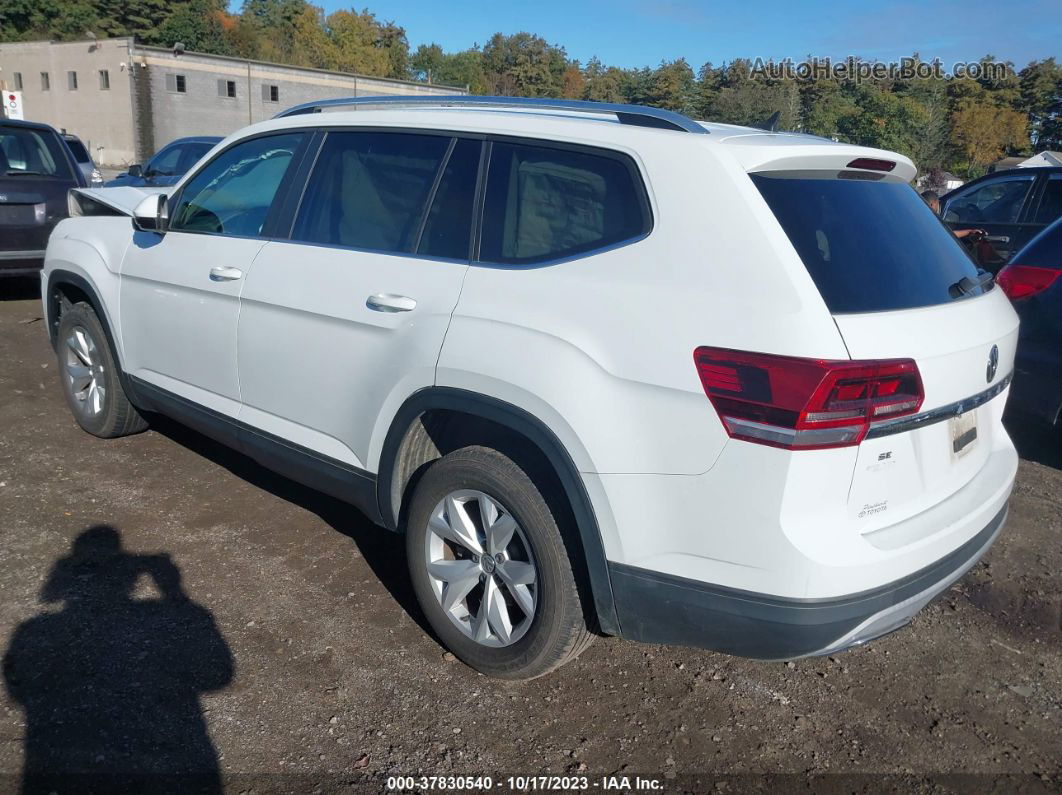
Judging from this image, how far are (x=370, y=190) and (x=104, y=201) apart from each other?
2.33 m

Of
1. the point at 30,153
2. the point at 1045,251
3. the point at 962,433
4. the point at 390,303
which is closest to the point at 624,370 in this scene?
the point at 390,303

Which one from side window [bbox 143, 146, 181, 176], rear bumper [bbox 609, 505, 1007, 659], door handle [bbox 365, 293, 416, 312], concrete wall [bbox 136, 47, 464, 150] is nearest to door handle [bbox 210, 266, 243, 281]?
door handle [bbox 365, 293, 416, 312]

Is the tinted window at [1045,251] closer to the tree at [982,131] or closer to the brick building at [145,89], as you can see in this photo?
the brick building at [145,89]

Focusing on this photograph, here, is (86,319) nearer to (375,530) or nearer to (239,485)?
(239,485)

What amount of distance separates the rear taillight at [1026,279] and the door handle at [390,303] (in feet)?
11.7

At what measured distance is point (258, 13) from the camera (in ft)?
330

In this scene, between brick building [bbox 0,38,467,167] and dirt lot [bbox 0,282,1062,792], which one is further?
brick building [bbox 0,38,467,167]

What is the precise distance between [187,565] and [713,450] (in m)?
2.54

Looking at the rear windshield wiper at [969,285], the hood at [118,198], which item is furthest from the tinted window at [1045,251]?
the hood at [118,198]

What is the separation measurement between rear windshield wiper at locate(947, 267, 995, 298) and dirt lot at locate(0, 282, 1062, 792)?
56.2 inches

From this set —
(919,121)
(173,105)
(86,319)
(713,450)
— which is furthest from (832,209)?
(919,121)

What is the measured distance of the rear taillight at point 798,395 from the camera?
7.18 ft

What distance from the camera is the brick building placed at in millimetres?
46906

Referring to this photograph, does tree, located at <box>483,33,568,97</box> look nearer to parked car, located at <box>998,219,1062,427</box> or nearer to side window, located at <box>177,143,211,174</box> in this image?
side window, located at <box>177,143,211,174</box>
